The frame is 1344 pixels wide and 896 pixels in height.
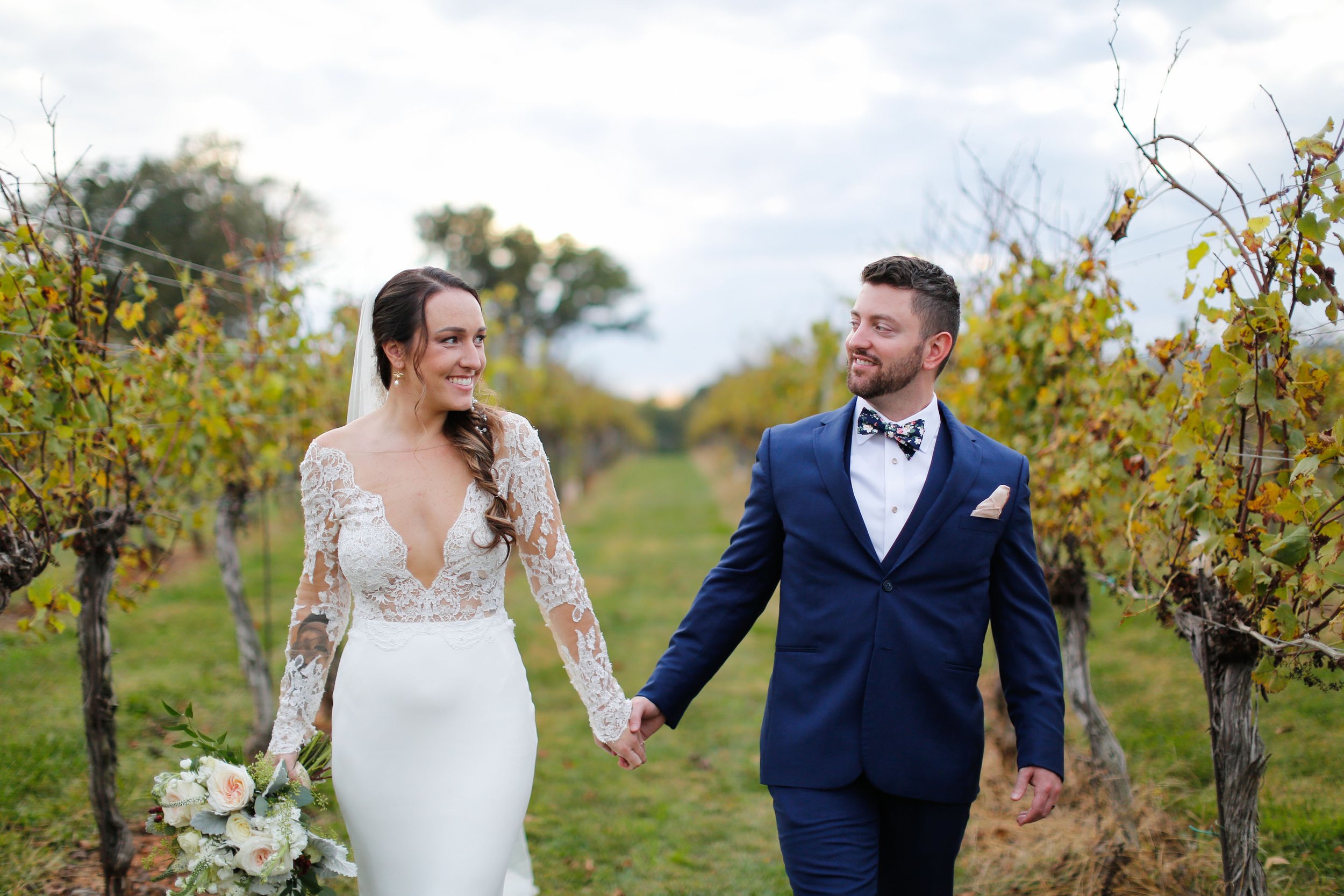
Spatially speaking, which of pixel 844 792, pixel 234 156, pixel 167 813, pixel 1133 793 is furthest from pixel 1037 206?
pixel 234 156

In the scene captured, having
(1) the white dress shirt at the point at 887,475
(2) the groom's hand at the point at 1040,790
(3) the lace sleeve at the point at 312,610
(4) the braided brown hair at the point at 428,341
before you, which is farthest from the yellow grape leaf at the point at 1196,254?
(3) the lace sleeve at the point at 312,610

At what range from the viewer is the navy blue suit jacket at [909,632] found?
104 inches

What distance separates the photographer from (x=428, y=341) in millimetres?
2941

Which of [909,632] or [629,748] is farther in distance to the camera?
[629,748]

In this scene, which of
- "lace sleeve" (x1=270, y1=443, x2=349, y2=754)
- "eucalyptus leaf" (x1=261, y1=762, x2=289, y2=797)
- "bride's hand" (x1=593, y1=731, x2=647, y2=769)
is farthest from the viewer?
"bride's hand" (x1=593, y1=731, x2=647, y2=769)

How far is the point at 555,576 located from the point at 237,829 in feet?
3.57

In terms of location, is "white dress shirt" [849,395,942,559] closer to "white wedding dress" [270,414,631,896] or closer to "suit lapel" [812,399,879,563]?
"suit lapel" [812,399,879,563]

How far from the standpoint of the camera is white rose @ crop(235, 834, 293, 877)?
2.40 metres

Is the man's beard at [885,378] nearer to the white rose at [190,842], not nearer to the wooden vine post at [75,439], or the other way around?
the white rose at [190,842]

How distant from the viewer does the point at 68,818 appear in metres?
4.94

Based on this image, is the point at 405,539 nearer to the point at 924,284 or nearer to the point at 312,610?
the point at 312,610

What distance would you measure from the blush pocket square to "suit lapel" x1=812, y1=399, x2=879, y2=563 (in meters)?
0.30

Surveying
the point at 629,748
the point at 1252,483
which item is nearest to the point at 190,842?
the point at 629,748

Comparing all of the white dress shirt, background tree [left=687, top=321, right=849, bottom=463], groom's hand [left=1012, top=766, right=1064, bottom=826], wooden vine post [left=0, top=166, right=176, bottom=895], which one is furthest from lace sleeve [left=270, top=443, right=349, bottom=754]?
background tree [left=687, top=321, right=849, bottom=463]
